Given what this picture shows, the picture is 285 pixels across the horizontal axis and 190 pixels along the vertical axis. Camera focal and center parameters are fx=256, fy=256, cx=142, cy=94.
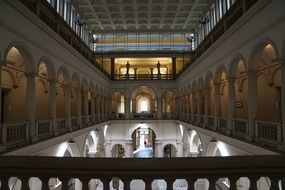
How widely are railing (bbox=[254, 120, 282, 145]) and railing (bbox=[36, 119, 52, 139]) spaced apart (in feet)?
31.5

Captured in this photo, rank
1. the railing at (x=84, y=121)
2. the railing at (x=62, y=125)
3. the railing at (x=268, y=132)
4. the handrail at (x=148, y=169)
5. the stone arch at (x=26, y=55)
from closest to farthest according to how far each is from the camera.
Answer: the handrail at (x=148, y=169) → the railing at (x=268, y=132) → the stone arch at (x=26, y=55) → the railing at (x=62, y=125) → the railing at (x=84, y=121)

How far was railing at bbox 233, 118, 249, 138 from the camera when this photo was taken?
1184 cm

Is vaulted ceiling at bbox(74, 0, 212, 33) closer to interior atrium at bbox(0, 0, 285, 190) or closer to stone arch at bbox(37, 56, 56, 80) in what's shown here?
interior atrium at bbox(0, 0, 285, 190)

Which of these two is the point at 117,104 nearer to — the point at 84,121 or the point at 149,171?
the point at 84,121

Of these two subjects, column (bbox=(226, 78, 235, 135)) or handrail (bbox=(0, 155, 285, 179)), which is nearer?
handrail (bbox=(0, 155, 285, 179))

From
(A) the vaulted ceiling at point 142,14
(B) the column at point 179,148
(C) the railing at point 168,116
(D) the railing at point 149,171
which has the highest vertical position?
(A) the vaulted ceiling at point 142,14

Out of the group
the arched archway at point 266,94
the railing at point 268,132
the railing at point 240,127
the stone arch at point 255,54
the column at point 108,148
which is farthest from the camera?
the column at point 108,148

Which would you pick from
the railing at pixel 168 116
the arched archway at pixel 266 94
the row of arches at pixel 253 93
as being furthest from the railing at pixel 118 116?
the arched archway at pixel 266 94

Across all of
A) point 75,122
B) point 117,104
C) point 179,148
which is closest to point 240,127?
point 75,122

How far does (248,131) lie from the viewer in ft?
37.5

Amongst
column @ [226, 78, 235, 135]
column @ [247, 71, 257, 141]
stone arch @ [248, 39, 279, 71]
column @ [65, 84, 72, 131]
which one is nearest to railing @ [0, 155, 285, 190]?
stone arch @ [248, 39, 279, 71]

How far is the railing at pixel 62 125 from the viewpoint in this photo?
1463 cm

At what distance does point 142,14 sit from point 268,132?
79.4 ft

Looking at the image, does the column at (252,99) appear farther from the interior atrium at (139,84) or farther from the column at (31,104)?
the column at (31,104)
